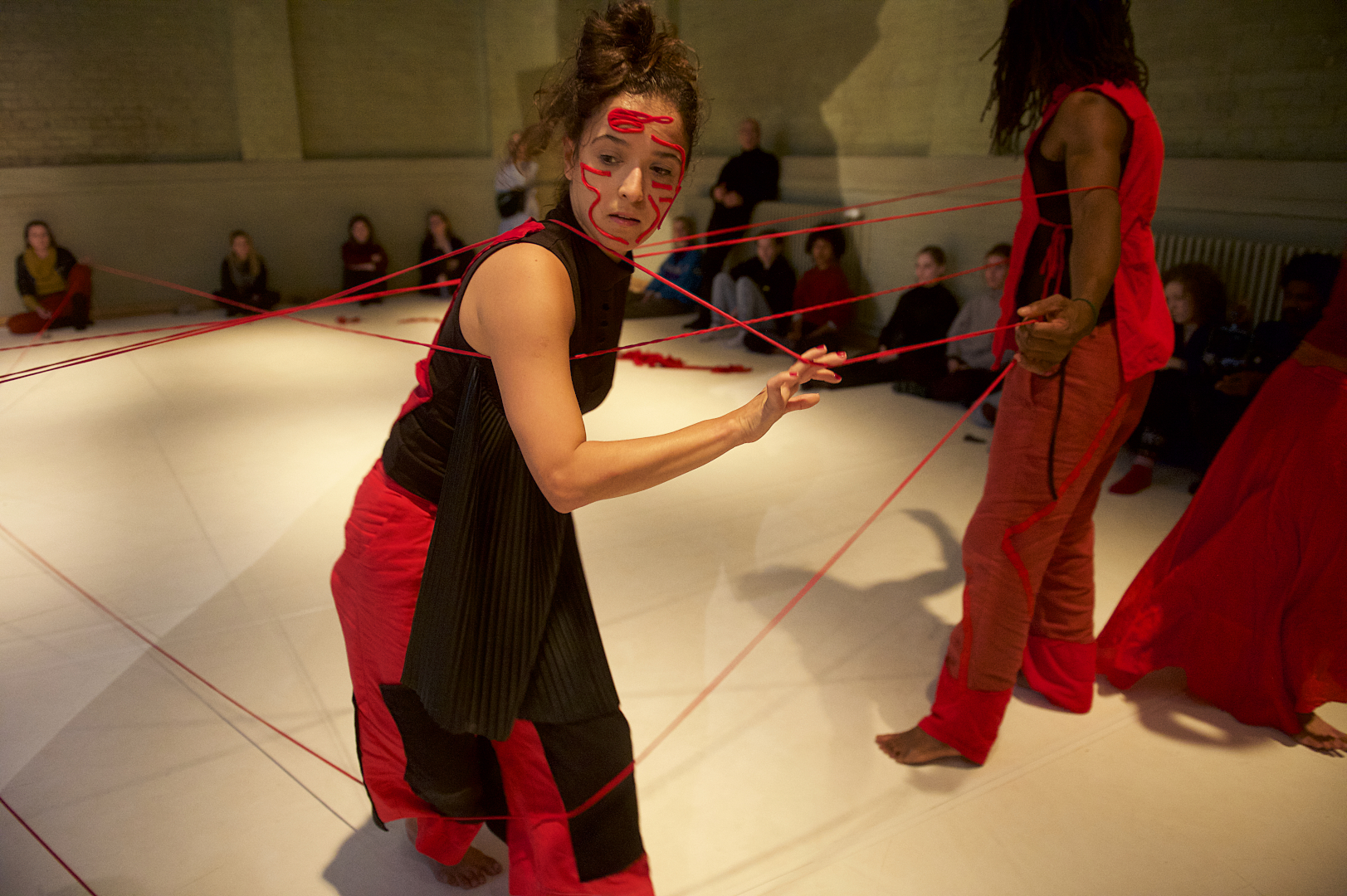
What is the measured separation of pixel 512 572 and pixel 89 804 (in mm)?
1296

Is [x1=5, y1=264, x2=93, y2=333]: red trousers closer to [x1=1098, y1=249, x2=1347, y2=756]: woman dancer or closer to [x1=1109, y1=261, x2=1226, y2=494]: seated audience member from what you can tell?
[x1=1109, y1=261, x2=1226, y2=494]: seated audience member

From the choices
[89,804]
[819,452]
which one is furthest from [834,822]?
[819,452]

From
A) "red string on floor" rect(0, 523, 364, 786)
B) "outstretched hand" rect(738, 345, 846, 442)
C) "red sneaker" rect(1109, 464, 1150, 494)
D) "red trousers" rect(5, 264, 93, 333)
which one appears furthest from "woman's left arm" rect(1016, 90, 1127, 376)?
"red trousers" rect(5, 264, 93, 333)

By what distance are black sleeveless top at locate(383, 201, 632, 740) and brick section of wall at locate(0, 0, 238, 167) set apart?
866 centimetres

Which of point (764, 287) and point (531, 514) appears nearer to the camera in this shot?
point (531, 514)

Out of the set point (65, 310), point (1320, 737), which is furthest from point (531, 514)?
point (65, 310)

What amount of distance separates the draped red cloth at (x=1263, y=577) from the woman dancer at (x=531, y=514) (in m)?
1.57

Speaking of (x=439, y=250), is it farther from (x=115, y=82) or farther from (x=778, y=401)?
(x=778, y=401)

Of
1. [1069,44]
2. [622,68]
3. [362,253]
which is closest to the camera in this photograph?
[622,68]

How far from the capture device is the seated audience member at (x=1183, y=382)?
3.95m

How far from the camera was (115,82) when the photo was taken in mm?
8055

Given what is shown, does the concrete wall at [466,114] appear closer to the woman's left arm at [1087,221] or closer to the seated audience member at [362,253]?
the seated audience member at [362,253]

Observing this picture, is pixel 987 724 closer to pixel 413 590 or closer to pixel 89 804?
pixel 413 590

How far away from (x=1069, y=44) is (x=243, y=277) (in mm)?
8181
